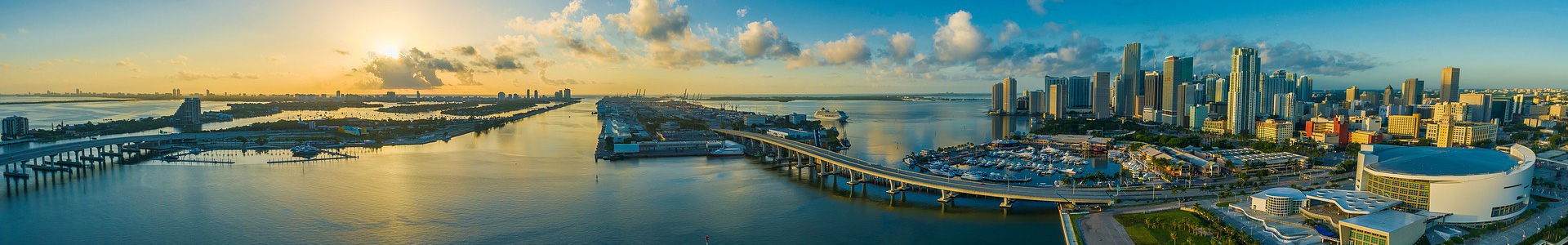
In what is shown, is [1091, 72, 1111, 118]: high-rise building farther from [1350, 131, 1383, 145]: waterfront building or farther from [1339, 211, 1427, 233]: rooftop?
[1339, 211, 1427, 233]: rooftop

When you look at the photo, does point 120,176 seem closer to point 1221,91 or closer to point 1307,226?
point 1307,226

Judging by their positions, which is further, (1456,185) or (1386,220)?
(1456,185)

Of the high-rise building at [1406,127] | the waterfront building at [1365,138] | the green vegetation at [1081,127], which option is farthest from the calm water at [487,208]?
the high-rise building at [1406,127]

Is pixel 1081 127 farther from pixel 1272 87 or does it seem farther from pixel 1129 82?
pixel 1129 82

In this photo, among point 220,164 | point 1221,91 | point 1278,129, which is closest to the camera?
point 220,164

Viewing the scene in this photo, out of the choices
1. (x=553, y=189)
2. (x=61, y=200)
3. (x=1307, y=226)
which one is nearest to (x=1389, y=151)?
(x=1307, y=226)

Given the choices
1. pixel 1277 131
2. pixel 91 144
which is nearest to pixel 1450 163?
pixel 1277 131

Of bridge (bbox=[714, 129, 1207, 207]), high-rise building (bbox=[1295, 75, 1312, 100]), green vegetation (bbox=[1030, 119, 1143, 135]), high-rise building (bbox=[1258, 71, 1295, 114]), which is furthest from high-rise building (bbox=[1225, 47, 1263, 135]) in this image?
high-rise building (bbox=[1295, 75, 1312, 100])
